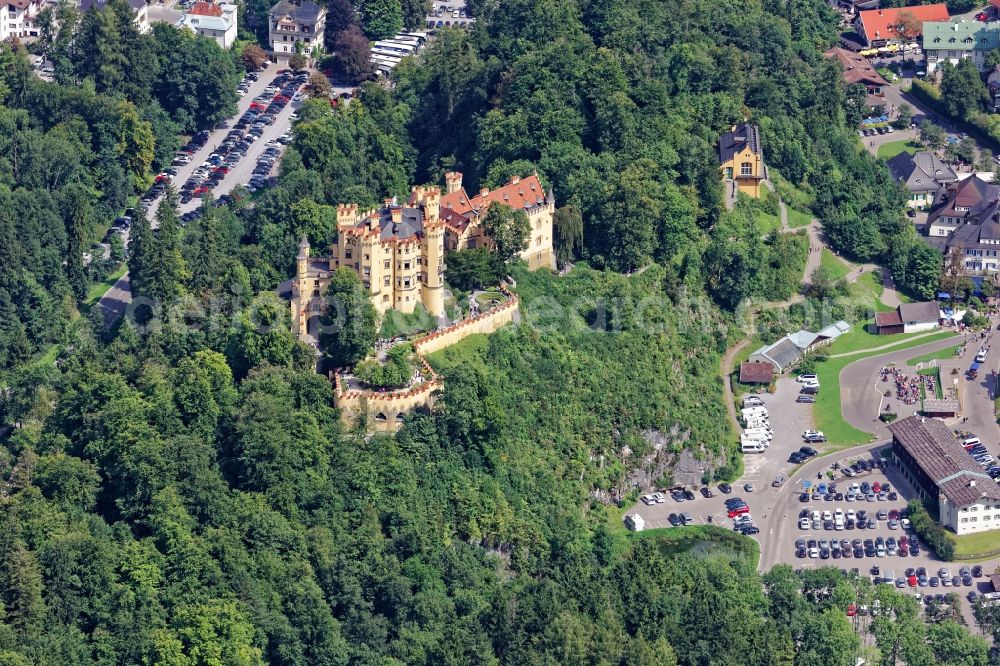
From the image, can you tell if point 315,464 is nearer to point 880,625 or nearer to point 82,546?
point 82,546

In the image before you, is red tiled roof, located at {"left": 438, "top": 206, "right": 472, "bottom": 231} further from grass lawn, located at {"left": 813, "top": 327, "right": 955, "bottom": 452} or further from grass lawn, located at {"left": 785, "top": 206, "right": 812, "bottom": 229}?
grass lawn, located at {"left": 785, "top": 206, "right": 812, "bottom": 229}

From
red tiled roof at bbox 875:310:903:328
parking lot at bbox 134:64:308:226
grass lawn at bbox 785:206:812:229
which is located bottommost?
red tiled roof at bbox 875:310:903:328

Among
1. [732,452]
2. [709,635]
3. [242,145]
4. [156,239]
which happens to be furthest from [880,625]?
[242,145]

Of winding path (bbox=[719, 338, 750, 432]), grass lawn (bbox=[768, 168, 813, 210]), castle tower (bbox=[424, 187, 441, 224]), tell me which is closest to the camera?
castle tower (bbox=[424, 187, 441, 224])

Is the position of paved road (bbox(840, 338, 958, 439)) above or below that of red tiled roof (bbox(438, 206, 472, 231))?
below

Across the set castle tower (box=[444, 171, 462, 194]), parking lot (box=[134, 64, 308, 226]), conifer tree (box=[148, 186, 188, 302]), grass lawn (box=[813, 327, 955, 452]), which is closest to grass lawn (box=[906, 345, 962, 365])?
grass lawn (box=[813, 327, 955, 452])

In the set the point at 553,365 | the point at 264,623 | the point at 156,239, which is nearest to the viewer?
the point at 264,623
